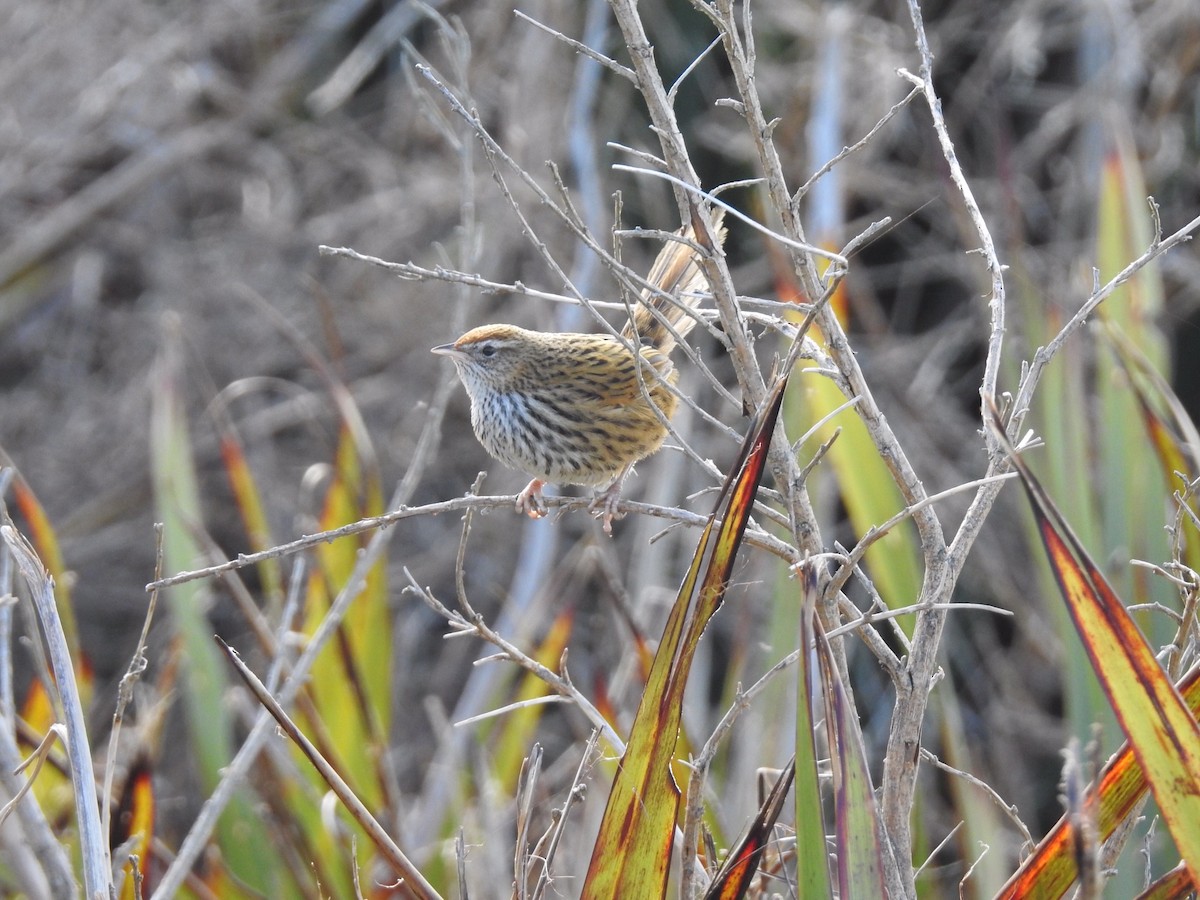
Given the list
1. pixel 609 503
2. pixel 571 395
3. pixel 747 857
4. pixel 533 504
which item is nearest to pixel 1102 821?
pixel 747 857

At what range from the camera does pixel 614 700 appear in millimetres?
3391

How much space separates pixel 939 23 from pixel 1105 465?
3865 millimetres

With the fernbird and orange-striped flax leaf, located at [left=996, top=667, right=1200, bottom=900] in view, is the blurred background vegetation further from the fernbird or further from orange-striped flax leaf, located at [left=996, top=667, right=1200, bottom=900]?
orange-striped flax leaf, located at [left=996, top=667, right=1200, bottom=900]

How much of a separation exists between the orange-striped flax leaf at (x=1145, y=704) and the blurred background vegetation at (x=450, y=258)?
3.19 m

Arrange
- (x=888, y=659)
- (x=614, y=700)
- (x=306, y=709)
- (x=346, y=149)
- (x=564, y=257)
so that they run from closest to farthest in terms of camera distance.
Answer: (x=888, y=659) → (x=306, y=709) → (x=614, y=700) → (x=564, y=257) → (x=346, y=149)

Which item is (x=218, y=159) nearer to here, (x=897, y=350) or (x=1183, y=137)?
(x=897, y=350)

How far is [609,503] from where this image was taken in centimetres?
262

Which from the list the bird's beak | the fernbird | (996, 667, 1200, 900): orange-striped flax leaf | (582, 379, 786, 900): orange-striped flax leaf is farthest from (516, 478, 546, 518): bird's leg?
(996, 667, 1200, 900): orange-striped flax leaf

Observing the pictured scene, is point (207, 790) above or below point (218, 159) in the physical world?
below

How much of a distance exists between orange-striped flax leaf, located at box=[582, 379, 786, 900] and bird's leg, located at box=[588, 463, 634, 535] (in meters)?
0.77

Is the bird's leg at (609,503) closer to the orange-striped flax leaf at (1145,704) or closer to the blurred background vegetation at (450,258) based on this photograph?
the orange-striped flax leaf at (1145,704)

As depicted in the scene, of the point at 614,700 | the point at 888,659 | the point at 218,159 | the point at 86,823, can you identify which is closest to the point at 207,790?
the point at 614,700

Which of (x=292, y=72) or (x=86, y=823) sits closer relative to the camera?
(x=86, y=823)

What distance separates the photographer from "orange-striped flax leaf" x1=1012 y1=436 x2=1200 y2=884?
4.71ft
